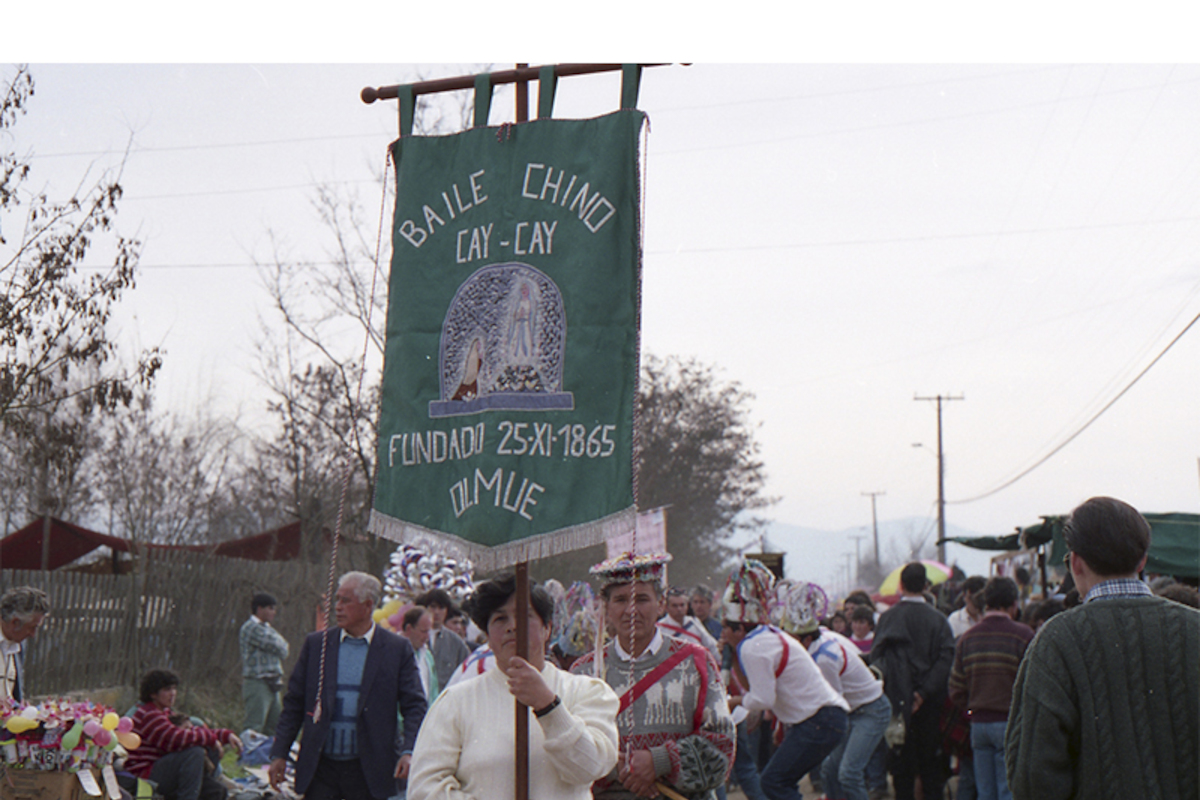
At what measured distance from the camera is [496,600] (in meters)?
4.09

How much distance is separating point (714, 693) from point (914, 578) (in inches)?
227

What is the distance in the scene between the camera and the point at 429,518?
411 cm

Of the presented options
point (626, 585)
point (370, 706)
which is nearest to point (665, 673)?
point (626, 585)

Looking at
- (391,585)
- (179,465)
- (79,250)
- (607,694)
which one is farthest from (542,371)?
(179,465)

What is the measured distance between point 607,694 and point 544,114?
202cm

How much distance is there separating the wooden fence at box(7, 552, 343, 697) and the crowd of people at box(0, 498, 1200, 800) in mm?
1929

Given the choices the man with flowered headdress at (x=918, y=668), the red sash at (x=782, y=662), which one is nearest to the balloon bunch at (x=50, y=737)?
the red sash at (x=782, y=662)

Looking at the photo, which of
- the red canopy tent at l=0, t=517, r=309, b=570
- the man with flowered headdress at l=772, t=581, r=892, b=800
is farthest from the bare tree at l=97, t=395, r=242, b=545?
the man with flowered headdress at l=772, t=581, r=892, b=800

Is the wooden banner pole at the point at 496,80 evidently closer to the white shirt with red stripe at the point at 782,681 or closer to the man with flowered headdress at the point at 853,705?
the white shirt with red stripe at the point at 782,681

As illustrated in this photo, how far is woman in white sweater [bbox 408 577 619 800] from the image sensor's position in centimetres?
359

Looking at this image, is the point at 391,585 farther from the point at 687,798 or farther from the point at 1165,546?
the point at 687,798

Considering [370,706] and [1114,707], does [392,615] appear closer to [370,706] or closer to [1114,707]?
[370,706]

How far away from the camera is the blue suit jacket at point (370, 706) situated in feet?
21.8

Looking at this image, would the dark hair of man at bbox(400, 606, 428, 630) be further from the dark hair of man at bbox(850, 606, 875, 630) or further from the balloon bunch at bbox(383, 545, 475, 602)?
the dark hair of man at bbox(850, 606, 875, 630)
